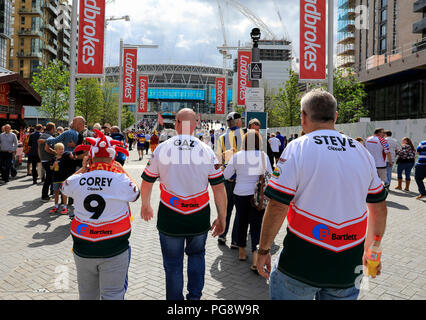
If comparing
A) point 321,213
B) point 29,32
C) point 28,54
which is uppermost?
point 29,32

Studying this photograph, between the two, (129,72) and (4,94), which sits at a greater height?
(129,72)

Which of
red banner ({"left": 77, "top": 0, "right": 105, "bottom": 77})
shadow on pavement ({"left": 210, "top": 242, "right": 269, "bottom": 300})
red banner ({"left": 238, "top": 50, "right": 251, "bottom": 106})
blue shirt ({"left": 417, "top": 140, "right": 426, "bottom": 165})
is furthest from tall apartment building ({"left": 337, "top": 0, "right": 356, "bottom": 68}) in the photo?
shadow on pavement ({"left": 210, "top": 242, "right": 269, "bottom": 300})

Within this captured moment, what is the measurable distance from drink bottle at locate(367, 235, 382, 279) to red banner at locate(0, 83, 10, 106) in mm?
18500

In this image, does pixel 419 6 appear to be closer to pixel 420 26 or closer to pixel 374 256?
pixel 420 26

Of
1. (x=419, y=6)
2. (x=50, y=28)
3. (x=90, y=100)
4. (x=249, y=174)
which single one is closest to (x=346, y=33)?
(x=419, y=6)

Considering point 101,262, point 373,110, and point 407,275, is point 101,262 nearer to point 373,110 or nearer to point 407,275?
point 407,275

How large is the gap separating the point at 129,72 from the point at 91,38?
454 inches

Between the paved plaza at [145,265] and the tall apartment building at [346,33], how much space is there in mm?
59051

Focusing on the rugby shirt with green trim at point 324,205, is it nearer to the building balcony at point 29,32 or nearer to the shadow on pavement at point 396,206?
the shadow on pavement at point 396,206

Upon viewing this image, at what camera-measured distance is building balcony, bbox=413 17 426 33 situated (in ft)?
128

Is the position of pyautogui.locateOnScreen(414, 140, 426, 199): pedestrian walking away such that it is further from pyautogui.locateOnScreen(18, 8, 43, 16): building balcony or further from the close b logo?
pyautogui.locateOnScreen(18, 8, 43, 16): building balcony

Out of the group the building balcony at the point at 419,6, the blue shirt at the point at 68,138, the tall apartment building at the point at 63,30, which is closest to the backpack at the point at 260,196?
the blue shirt at the point at 68,138

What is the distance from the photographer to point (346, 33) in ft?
203
